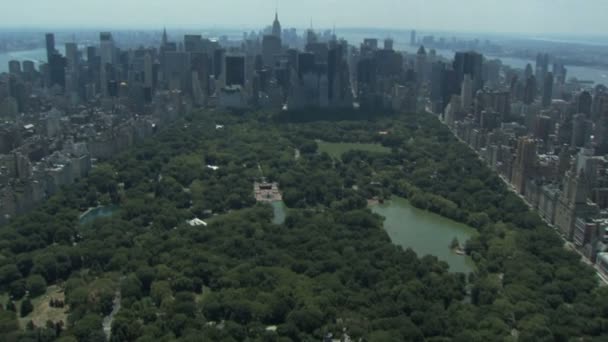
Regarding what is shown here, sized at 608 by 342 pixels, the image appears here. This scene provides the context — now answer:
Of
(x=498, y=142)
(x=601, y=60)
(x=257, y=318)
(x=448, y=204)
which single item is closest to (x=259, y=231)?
(x=257, y=318)

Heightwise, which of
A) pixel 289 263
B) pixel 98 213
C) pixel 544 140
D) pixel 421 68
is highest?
pixel 421 68

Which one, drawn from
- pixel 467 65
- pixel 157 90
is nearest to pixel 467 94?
pixel 467 65

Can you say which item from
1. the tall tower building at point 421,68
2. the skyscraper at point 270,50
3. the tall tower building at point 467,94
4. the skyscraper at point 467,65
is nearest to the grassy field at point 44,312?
the tall tower building at point 467,94

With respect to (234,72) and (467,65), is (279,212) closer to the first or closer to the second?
(234,72)

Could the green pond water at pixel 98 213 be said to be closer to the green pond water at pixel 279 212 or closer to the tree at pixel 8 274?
the tree at pixel 8 274

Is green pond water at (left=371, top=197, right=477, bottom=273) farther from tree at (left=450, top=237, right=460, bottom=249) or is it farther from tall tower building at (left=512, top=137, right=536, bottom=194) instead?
tall tower building at (left=512, top=137, right=536, bottom=194)

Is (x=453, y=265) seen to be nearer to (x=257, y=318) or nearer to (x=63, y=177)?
(x=257, y=318)
